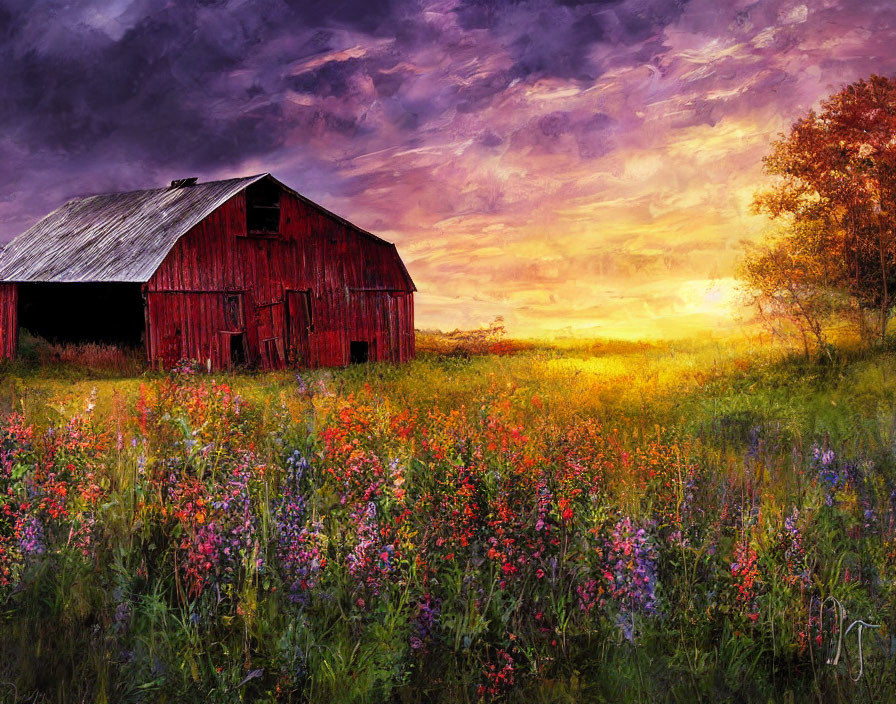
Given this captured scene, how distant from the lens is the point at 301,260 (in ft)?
86.2

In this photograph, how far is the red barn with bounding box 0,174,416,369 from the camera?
2370cm

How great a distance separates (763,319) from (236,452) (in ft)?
61.8

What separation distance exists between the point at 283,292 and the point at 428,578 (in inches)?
906

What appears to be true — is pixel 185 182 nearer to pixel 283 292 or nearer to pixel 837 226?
pixel 283 292

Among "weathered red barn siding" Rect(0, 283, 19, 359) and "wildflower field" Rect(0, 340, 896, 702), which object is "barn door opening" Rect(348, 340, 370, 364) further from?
"wildflower field" Rect(0, 340, 896, 702)

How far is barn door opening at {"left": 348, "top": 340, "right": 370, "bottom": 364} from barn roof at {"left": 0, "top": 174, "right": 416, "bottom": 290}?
310cm

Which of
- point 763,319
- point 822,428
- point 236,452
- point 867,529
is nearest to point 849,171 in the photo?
point 763,319

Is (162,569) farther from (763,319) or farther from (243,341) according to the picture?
(243,341)

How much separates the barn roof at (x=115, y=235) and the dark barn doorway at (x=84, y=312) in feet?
3.91

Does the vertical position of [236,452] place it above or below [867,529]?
above

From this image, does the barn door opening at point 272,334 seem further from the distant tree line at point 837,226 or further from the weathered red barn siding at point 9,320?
the distant tree line at point 837,226

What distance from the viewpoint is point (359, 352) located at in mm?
27969

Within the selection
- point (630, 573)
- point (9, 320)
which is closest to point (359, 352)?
point (9, 320)

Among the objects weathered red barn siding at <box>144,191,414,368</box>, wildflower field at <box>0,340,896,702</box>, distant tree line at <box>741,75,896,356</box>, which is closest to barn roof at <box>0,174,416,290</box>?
weathered red barn siding at <box>144,191,414,368</box>
